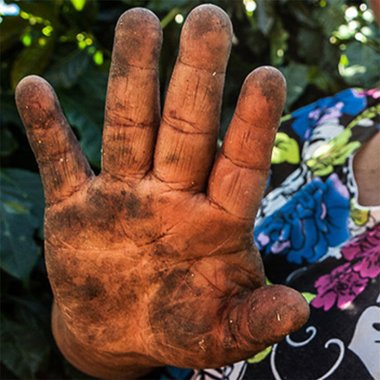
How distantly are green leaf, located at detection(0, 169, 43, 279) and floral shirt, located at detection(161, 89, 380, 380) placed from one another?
1.01 ft

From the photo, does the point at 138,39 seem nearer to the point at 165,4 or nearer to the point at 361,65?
the point at 165,4

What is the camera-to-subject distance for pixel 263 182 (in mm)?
805

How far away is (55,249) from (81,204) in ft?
0.20

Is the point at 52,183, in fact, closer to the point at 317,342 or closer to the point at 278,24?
the point at 317,342

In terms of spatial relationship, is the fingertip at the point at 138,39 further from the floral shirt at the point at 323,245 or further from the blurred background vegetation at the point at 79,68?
the blurred background vegetation at the point at 79,68

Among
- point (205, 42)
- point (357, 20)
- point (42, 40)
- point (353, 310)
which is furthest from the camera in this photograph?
point (357, 20)

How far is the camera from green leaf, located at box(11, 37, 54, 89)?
1461mm

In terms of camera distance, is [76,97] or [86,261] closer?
[86,261]

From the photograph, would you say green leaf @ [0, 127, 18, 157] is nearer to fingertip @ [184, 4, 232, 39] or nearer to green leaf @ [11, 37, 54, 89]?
green leaf @ [11, 37, 54, 89]

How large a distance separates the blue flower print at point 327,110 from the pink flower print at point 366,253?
244 millimetres

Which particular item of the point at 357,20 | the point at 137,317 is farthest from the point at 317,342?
the point at 357,20

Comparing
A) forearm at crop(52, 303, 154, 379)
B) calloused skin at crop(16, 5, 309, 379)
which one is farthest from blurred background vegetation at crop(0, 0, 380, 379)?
calloused skin at crop(16, 5, 309, 379)

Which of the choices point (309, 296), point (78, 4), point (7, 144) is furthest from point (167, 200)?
point (78, 4)

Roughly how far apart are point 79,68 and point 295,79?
428 mm
